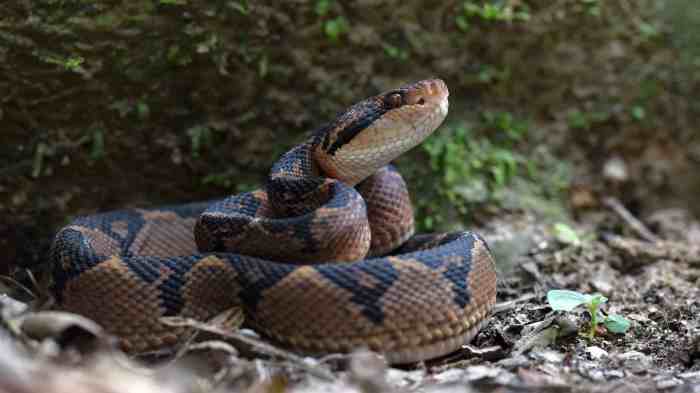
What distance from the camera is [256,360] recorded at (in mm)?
3598

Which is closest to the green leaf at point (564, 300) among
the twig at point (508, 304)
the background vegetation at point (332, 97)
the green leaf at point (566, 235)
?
the twig at point (508, 304)

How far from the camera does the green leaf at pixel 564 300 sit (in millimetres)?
4328

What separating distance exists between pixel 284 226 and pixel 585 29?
4700 millimetres

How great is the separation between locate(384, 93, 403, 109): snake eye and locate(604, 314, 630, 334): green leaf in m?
2.04

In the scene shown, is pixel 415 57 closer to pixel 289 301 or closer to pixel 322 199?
pixel 322 199

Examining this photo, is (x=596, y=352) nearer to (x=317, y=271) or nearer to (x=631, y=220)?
(x=317, y=271)

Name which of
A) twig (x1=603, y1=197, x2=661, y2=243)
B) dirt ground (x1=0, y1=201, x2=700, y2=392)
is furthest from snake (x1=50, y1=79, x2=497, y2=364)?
twig (x1=603, y1=197, x2=661, y2=243)

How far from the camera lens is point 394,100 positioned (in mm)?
4875

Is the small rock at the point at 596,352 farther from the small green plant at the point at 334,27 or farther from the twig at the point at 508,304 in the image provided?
the small green plant at the point at 334,27

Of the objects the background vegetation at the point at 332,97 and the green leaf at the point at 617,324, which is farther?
the background vegetation at the point at 332,97

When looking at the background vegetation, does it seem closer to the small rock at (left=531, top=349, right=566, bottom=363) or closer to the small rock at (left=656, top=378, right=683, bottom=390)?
the small rock at (left=531, top=349, right=566, bottom=363)

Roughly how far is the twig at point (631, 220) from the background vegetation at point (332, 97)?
0.51 feet

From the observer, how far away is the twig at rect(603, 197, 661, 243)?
6971mm

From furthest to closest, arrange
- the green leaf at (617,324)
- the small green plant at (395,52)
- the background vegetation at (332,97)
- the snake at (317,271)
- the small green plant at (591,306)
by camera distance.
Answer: the small green plant at (395,52) → the background vegetation at (332,97) → the green leaf at (617,324) → the small green plant at (591,306) → the snake at (317,271)
